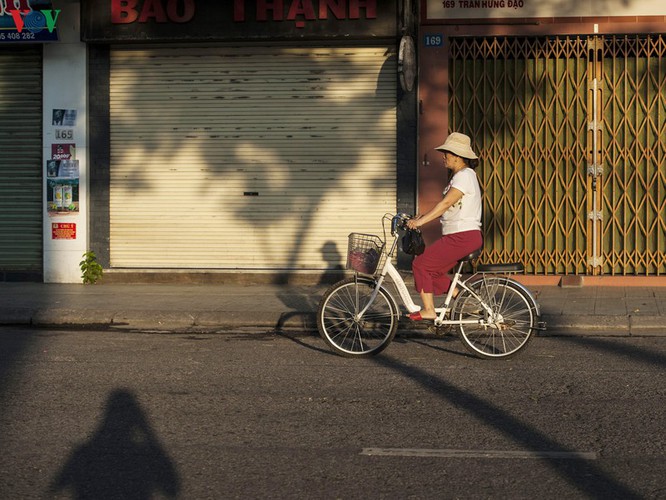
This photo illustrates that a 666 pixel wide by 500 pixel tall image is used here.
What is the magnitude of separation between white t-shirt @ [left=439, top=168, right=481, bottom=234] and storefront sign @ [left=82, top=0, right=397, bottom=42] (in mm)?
6443

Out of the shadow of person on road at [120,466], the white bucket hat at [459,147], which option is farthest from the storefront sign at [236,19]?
the shadow of person on road at [120,466]

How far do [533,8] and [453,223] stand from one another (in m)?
6.95

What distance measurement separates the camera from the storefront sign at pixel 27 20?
15969 mm

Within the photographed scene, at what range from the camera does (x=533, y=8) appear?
1544 centimetres

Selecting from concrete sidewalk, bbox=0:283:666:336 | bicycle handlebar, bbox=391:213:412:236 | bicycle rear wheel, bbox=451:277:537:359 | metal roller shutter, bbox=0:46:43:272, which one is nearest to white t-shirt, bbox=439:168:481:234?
bicycle handlebar, bbox=391:213:412:236

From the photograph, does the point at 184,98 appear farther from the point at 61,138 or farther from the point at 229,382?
the point at 229,382

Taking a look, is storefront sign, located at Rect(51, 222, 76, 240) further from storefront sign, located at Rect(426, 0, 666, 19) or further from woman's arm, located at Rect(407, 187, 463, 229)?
woman's arm, located at Rect(407, 187, 463, 229)

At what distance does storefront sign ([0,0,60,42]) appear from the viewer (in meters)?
16.0

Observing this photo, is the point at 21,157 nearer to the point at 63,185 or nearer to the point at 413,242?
the point at 63,185

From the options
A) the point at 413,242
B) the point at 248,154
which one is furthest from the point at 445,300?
the point at 248,154

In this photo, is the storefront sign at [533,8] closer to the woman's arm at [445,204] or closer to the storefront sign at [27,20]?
the storefront sign at [27,20]

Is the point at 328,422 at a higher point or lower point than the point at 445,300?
lower

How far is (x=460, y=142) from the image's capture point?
9.58 m

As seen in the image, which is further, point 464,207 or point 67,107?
point 67,107
